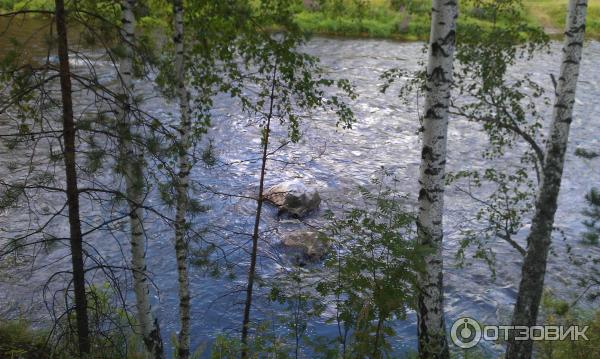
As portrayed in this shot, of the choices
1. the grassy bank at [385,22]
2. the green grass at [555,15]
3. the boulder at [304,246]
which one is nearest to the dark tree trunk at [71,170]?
the boulder at [304,246]

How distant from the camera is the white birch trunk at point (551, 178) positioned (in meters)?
7.89

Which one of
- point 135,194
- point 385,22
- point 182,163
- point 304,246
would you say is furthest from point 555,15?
point 135,194

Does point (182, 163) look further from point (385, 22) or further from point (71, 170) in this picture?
point (385, 22)

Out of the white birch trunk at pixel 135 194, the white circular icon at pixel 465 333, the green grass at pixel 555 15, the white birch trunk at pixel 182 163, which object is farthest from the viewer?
the green grass at pixel 555 15

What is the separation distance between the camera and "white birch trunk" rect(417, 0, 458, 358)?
7133 millimetres

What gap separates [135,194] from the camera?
6.86 m

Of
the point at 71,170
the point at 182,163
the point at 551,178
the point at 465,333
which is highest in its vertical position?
the point at 71,170

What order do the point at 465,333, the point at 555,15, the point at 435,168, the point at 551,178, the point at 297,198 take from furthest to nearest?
the point at 555,15 → the point at 297,198 → the point at 465,333 → the point at 551,178 → the point at 435,168

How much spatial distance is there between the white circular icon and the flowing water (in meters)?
0.41

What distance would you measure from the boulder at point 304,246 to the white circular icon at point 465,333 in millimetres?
3806

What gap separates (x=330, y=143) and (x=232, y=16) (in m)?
14.5

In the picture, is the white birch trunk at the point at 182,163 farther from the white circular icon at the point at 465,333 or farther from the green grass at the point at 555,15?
the green grass at the point at 555,15

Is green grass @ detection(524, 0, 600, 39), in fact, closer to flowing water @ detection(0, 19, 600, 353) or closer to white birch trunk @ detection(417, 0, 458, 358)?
flowing water @ detection(0, 19, 600, 353)

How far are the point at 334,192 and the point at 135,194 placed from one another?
1174 centimetres
